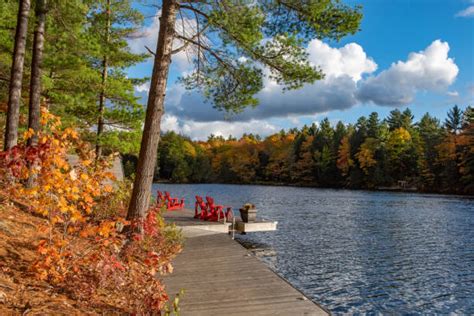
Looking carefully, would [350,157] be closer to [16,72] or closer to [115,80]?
[115,80]

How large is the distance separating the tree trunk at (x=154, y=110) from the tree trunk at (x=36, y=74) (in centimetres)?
431

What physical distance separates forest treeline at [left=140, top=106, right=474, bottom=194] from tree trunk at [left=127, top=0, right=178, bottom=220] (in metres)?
60.2

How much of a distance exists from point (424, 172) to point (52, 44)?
208 ft

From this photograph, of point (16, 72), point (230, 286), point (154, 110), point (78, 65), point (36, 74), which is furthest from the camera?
point (78, 65)

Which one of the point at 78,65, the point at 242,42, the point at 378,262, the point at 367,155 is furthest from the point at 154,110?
the point at 367,155

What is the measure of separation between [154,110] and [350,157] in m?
73.4

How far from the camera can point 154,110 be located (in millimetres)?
8141

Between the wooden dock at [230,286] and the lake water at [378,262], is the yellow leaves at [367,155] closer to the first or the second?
the lake water at [378,262]

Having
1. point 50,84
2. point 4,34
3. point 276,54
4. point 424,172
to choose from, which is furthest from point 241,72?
point 424,172

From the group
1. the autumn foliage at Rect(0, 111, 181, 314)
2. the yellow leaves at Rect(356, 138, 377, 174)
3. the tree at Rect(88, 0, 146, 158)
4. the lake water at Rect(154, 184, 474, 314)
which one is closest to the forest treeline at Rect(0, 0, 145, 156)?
the tree at Rect(88, 0, 146, 158)

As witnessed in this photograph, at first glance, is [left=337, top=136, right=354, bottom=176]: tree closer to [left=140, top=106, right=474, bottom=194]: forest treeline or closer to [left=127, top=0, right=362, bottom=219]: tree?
[left=140, top=106, right=474, bottom=194]: forest treeline

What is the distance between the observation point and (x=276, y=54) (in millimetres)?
9297

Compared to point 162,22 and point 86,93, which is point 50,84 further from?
point 162,22

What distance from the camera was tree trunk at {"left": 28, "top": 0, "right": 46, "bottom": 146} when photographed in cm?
1062
